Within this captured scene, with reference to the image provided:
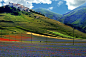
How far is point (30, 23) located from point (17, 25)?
47.6 ft

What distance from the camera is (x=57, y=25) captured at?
13300cm

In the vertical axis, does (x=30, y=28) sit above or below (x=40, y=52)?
above

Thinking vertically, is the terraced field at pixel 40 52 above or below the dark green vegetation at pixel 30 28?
below

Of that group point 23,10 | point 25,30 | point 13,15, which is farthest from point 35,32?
point 23,10

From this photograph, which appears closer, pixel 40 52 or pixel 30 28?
pixel 40 52

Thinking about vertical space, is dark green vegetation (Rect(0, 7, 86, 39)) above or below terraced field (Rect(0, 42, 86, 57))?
above

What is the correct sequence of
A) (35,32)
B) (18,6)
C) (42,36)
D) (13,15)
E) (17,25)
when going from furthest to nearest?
1. (18,6)
2. (13,15)
3. (17,25)
4. (35,32)
5. (42,36)

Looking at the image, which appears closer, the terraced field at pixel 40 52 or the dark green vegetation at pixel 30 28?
the terraced field at pixel 40 52

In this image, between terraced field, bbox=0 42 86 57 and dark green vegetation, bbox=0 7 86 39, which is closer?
terraced field, bbox=0 42 86 57

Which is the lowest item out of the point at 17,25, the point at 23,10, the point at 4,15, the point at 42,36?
the point at 42,36

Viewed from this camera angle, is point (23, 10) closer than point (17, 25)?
No

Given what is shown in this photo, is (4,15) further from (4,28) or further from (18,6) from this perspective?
(18,6)

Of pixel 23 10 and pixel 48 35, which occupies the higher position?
pixel 23 10

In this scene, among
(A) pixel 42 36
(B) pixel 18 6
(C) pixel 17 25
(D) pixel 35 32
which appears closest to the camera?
(A) pixel 42 36
